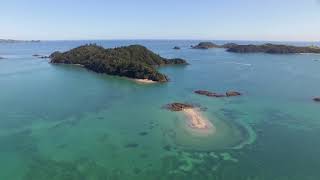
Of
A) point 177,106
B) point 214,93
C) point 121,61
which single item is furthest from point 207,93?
point 121,61

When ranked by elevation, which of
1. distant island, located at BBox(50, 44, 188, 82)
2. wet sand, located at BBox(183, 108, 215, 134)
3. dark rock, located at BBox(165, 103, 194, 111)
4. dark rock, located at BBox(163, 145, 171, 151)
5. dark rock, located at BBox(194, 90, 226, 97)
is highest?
distant island, located at BBox(50, 44, 188, 82)

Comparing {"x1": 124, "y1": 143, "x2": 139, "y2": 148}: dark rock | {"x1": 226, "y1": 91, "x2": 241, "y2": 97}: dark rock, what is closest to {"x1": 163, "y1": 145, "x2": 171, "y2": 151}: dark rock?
{"x1": 124, "y1": 143, "x2": 139, "y2": 148}: dark rock

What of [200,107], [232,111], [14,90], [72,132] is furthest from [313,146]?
[14,90]

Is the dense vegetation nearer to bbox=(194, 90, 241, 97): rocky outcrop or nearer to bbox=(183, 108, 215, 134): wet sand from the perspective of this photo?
bbox=(194, 90, 241, 97): rocky outcrop

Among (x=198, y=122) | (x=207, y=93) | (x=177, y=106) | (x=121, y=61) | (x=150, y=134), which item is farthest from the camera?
(x=121, y=61)

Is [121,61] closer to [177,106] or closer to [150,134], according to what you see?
[177,106]

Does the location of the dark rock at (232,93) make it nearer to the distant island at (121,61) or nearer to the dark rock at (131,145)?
the distant island at (121,61)
